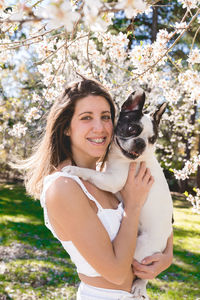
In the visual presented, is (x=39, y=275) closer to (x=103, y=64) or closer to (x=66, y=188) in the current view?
(x=103, y=64)

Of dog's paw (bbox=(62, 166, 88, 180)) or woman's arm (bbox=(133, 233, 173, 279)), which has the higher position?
dog's paw (bbox=(62, 166, 88, 180))

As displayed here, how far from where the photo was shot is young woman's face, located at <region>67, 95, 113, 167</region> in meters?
2.11

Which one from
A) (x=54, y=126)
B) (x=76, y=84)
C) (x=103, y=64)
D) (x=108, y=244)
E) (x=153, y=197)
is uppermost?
(x=103, y=64)

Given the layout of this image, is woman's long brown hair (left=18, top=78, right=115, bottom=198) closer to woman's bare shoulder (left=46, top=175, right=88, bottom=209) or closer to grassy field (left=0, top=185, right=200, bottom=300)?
woman's bare shoulder (left=46, top=175, right=88, bottom=209)

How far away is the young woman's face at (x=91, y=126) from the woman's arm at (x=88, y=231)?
0.34 meters

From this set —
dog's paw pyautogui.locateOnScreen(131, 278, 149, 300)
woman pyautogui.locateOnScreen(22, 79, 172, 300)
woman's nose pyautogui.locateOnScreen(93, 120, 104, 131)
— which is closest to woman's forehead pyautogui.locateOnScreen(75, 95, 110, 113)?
woman pyautogui.locateOnScreen(22, 79, 172, 300)

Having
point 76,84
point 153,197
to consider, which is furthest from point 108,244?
point 76,84

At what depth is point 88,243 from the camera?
67.6 inches

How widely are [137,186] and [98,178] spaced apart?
28cm

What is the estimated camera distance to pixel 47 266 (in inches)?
247

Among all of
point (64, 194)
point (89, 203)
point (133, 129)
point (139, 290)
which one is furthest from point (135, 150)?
point (139, 290)

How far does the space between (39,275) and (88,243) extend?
15.3ft

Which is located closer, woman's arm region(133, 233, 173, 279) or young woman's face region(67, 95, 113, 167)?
woman's arm region(133, 233, 173, 279)

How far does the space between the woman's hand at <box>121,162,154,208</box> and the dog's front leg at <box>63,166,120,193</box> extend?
91 mm
